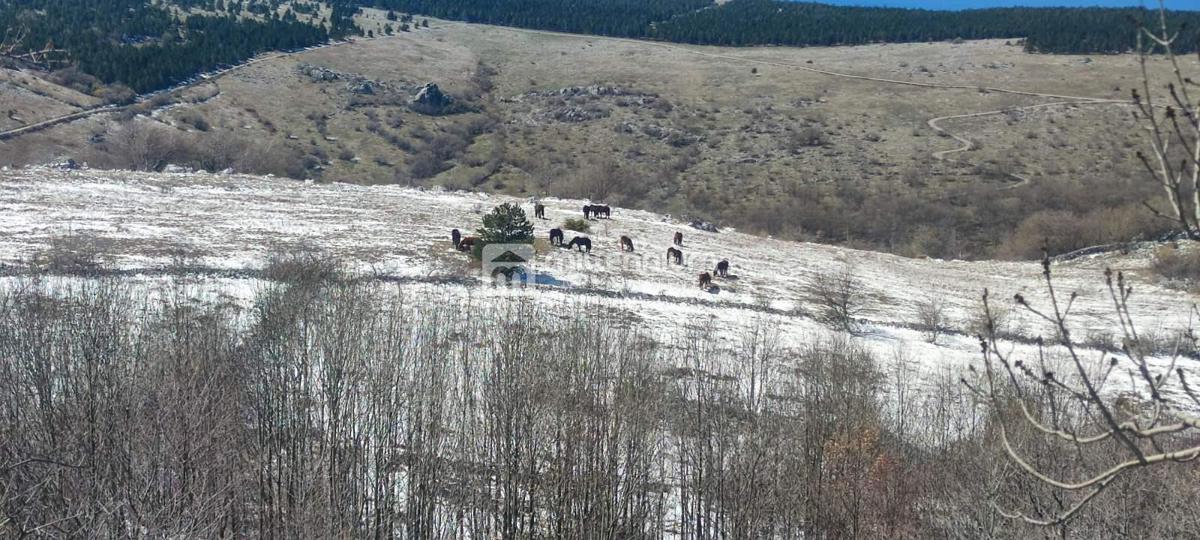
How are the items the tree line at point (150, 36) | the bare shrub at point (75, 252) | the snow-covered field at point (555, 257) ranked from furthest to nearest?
the tree line at point (150, 36) → the snow-covered field at point (555, 257) → the bare shrub at point (75, 252)

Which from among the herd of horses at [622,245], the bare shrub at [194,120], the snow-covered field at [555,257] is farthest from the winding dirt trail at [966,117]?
the bare shrub at [194,120]

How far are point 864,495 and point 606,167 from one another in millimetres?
48397

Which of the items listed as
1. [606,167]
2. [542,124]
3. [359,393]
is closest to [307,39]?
[542,124]

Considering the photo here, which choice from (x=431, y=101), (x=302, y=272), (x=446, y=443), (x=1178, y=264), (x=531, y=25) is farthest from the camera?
(x=531, y=25)

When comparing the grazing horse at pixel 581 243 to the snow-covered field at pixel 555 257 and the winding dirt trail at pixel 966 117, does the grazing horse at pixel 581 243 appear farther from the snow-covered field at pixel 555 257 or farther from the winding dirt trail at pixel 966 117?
the winding dirt trail at pixel 966 117

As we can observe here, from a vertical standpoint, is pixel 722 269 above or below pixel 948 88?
below

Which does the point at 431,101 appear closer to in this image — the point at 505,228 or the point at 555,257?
the point at 555,257

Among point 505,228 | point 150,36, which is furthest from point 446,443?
point 150,36

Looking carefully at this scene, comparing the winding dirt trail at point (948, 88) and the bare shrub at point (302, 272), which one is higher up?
the winding dirt trail at point (948, 88)

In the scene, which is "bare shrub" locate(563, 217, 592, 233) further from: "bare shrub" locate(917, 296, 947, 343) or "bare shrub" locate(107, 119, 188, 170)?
"bare shrub" locate(107, 119, 188, 170)

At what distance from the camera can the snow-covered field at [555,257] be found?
25.8 meters

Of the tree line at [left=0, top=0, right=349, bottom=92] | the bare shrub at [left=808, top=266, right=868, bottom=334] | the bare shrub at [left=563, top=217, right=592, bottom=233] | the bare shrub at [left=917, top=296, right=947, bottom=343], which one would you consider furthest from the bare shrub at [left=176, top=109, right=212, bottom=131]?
the bare shrub at [left=917, top=296, right=947, bottom=343]

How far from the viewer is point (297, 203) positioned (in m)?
37.7

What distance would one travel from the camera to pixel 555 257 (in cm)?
3172
